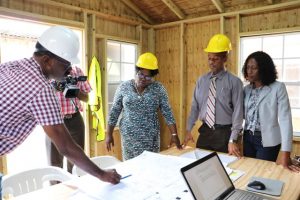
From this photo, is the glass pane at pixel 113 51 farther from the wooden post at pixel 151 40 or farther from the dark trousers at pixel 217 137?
the dark trousers at pixel 217 137

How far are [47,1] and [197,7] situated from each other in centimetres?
229

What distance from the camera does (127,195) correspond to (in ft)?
3.94

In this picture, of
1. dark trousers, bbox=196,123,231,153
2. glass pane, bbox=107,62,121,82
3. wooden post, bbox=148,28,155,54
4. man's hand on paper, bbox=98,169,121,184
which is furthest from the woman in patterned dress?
wooden post, bbox=148,28,155,54

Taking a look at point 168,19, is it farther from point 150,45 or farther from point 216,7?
point 216,7

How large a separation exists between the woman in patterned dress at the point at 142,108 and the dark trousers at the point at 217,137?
249 mm

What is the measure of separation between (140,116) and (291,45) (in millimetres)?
2600

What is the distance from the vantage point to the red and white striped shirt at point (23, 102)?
108cm

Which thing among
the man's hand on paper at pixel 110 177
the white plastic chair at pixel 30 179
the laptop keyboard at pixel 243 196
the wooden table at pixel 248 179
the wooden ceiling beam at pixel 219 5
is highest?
the wooden ceiling beam at pixel 219 5

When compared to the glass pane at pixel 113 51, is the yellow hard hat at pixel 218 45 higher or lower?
lower

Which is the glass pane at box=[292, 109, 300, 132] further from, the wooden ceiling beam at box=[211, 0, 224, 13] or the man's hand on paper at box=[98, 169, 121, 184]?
the man's hand on paper at box=[98, 169, 121, 184]

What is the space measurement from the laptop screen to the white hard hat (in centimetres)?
75

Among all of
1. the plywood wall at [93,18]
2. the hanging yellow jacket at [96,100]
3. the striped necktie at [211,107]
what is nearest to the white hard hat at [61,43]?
the striped necktie at [211,107]

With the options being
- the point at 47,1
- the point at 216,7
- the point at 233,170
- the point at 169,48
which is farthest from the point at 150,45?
the point at 233,170

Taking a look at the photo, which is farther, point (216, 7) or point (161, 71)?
point (161, 71)
